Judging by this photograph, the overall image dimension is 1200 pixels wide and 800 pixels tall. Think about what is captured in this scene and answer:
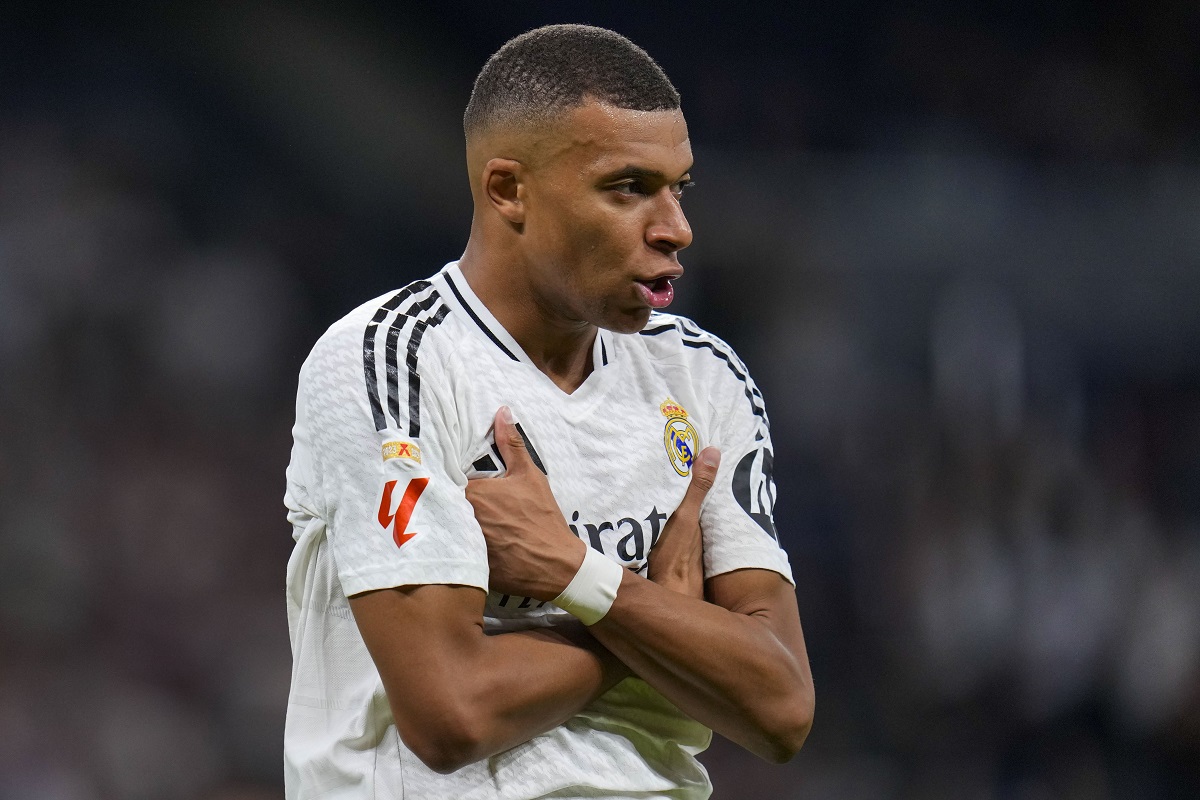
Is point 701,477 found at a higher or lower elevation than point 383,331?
lower

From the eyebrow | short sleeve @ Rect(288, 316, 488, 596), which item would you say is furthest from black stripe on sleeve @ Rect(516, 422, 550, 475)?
the eyebrow

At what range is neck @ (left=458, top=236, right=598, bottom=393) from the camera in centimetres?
236

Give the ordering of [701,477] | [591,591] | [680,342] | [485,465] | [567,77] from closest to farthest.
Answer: [591,591] → [485,465] → [567,77] → [701,477] → [680,342]

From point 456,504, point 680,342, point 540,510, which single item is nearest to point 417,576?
point 456,504

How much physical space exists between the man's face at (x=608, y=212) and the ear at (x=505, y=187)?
2cm

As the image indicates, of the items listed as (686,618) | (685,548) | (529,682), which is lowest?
(529,682)

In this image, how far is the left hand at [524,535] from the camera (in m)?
2.05

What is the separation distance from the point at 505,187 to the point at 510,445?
508mm

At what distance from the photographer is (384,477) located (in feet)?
6.56

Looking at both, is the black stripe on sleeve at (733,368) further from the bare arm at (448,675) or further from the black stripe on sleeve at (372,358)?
the bare arm at (448,675)

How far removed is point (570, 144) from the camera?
2.25m

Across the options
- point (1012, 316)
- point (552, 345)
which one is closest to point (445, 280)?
point (552, 345)

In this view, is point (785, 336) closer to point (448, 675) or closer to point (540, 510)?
point (540, 510)

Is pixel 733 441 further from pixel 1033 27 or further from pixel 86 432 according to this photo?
pixel 1033 27
